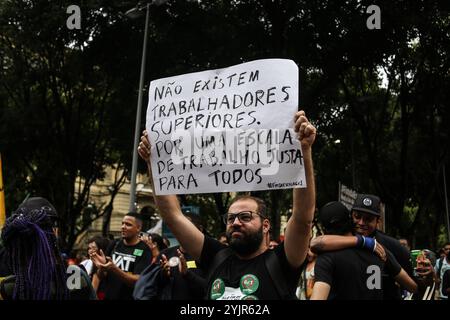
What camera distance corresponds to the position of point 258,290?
3.31 metres

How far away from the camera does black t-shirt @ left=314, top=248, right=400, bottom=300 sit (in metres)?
4.12

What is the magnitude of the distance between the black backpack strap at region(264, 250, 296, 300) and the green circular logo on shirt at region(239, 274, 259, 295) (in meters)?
0.09

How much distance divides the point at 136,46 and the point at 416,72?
7781mm

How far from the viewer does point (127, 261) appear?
6844 mm

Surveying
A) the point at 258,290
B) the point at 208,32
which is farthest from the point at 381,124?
the point at 258,290

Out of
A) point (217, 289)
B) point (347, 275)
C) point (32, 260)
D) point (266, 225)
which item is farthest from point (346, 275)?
point (32, 260)

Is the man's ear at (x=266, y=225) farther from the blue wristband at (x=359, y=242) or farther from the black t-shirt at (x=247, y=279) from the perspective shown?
the blue wristband at (x=359, y=242)

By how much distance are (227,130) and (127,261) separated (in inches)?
135

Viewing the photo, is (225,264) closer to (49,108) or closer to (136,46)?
(136,46)

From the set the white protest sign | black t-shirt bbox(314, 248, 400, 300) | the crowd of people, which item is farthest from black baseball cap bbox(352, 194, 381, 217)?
the white protest sign

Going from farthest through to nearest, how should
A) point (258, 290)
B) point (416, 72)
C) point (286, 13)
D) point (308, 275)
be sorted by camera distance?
point (416, 72) < point (286, 13) < point (308, 275) < point (258, 290)

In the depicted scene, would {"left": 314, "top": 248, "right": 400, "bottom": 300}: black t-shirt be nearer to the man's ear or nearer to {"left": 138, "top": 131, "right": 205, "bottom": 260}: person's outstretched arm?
the man's ear

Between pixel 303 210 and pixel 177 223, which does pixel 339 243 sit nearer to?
pixel 303 210
